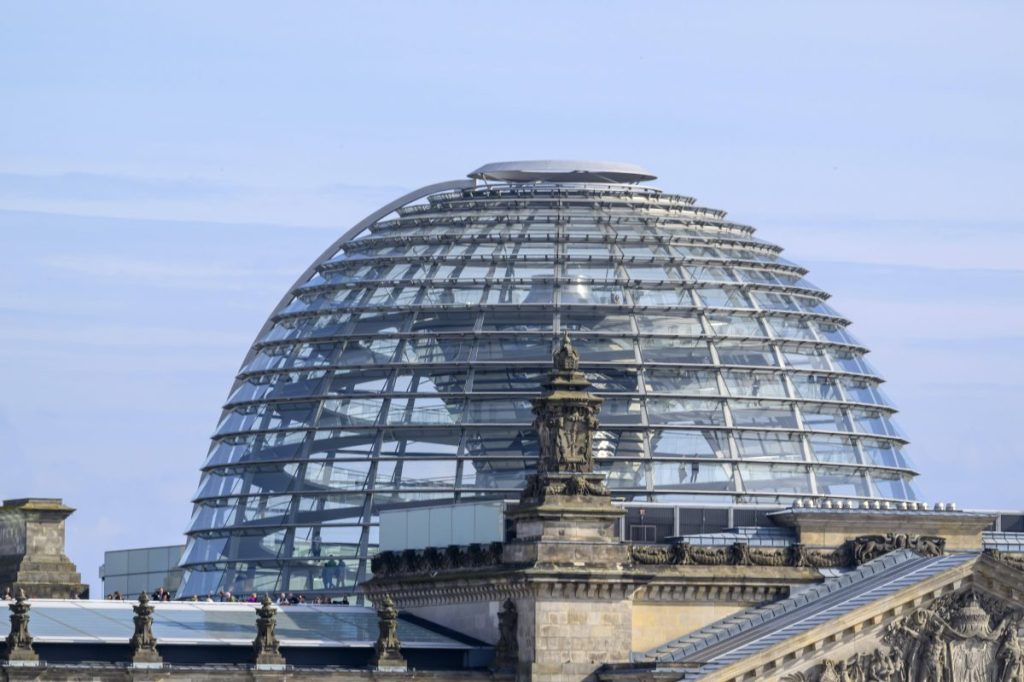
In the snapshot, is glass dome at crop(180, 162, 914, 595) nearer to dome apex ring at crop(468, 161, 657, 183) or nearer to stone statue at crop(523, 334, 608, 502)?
dome apex ring at crop(468, 161, 657, 183)

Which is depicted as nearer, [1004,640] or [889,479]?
[1004,640]

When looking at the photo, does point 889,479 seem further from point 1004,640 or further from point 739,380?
point 1004,640

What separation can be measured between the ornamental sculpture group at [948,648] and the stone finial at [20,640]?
18.6m

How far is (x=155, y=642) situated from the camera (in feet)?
317

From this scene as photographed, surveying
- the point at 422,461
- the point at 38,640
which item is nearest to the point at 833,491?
the point at 422,461

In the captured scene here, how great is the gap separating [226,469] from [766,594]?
1529 inches

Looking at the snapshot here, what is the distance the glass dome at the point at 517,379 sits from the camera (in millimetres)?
128000

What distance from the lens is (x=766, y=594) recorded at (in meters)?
100

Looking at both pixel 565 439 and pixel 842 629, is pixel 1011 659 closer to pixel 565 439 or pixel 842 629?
pixel 842 629

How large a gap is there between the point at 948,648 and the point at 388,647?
44.6 ft

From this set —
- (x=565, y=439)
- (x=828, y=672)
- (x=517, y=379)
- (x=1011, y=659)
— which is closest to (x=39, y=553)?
(x=565, y=439)

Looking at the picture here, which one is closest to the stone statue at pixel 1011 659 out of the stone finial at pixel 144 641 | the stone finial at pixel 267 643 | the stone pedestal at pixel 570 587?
the stone pedestal at pixel 570 587

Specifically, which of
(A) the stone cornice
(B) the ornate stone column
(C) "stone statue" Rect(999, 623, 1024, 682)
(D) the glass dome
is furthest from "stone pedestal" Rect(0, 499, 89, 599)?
(C) "stone statue" Rect(999, 623, 1024, 682)

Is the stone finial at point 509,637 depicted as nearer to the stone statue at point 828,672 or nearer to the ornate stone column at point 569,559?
the ornate stone column at point 569,559
